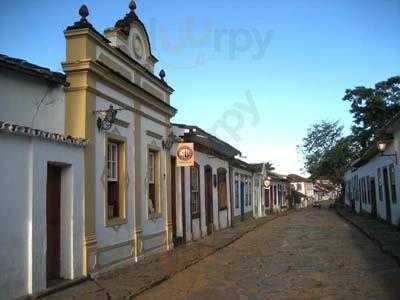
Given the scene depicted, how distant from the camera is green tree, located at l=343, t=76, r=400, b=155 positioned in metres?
34.4

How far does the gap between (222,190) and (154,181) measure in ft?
33.7

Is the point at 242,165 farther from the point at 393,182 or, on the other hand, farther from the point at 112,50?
the point at 112,50

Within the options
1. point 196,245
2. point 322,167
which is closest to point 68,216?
point 196,245

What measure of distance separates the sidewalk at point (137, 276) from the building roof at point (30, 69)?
11.8ft

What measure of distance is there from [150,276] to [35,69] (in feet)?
14.7

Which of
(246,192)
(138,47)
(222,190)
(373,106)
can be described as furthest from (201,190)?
(373,106)

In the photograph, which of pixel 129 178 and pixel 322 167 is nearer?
pixel 129 178

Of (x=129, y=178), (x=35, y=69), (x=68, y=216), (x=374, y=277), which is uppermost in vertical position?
(x=35, y=69)

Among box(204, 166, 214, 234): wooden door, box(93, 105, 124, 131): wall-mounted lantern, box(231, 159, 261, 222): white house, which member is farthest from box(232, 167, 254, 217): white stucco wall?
box(93, 105, 124, 131): wall-mounted lantern

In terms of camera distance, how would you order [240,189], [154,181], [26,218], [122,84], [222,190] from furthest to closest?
[240,189] < [222,190] < [154,181] < [122,84] < [26,218]

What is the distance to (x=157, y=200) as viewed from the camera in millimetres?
13719

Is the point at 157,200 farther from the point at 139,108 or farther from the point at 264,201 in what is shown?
the point at 264,201

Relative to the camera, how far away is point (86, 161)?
9.55 meters

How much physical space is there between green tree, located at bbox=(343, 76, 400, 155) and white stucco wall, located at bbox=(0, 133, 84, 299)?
Result: 28.6 metres
